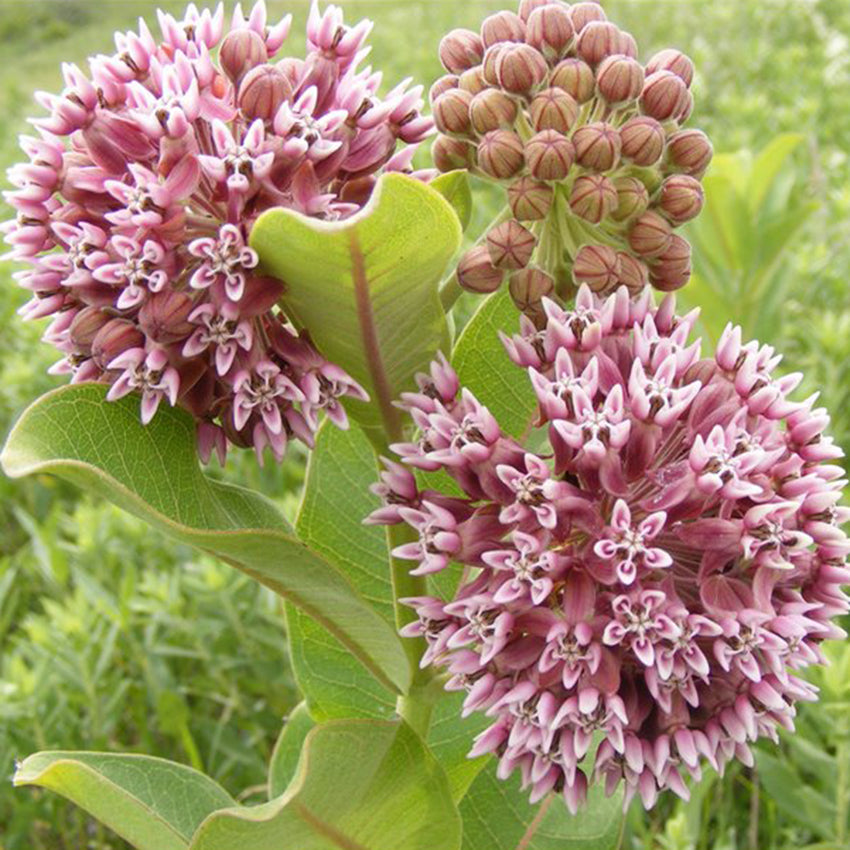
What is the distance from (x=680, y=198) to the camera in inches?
48.0

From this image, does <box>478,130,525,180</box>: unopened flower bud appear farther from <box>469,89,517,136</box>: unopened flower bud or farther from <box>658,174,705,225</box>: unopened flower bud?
<box>658,174,705,225</box>: unopened flower bud

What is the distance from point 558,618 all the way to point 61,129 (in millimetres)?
679

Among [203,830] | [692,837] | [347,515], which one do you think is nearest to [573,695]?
[203,830]

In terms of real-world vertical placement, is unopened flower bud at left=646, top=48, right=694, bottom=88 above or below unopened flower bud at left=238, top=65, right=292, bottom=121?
below

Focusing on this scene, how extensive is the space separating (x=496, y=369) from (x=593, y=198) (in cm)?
33

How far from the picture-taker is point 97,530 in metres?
2.56

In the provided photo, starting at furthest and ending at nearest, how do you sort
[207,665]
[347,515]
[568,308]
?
[207,665] → [347,515] → [568,308]

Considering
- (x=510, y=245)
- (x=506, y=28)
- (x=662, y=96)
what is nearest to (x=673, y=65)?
(x=662, y=96)

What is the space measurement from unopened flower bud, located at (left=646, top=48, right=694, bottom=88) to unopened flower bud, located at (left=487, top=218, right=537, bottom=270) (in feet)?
0.83

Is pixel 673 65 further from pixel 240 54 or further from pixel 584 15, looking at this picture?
pixel 240 54

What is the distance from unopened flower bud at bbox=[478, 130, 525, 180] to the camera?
3.90 ft

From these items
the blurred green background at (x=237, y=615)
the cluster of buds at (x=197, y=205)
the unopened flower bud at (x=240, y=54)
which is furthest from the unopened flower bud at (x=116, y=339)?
the blurred green background at (x=237, y=615)

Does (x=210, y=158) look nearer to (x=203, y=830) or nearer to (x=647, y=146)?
(x=647, y=146)

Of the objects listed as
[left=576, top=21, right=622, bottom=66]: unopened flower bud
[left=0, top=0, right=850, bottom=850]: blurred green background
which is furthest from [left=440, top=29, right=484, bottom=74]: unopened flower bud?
[left=0, top=0, right=850, bottom=850]: blurred green background
